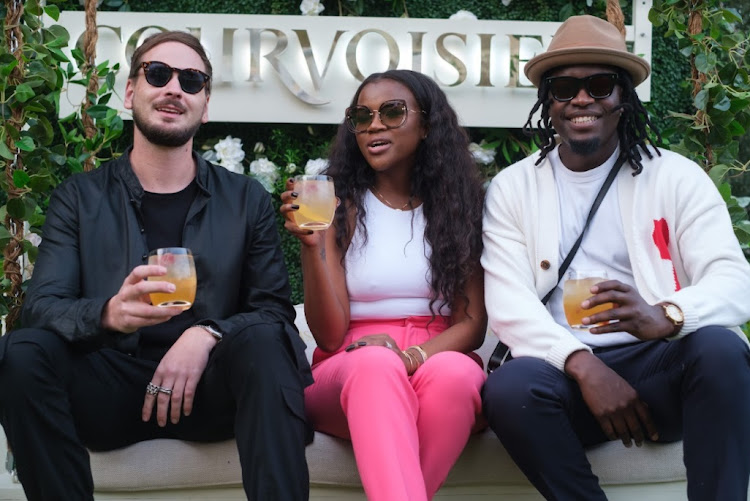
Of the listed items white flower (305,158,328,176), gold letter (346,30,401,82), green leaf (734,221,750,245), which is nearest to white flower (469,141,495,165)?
gold letter (346,30,401,82)

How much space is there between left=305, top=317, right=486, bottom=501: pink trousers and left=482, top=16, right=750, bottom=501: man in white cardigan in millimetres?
125

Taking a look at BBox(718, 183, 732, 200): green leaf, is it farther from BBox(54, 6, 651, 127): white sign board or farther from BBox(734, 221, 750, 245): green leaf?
BBox(54, 6, 651, 127): white sign board

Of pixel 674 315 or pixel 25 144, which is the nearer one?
pixel 674 315

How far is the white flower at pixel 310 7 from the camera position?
14.4ft

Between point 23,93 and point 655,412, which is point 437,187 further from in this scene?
point 23,93

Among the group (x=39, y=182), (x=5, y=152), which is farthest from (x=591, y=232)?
(x=5, y=152)

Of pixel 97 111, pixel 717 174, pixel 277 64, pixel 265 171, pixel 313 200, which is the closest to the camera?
pixel 313 200

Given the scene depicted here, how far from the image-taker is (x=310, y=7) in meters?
4.40

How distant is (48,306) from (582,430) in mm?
1629

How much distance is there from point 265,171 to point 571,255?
1.78 metres

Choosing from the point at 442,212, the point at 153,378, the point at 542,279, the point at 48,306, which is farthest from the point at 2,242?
the point at 542,279

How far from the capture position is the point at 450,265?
3.14 m

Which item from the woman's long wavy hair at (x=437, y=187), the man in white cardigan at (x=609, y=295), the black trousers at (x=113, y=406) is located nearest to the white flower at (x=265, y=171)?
the woman's long wavy hair at (x=437, y=187)

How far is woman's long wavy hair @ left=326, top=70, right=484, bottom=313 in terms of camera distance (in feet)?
10.4
